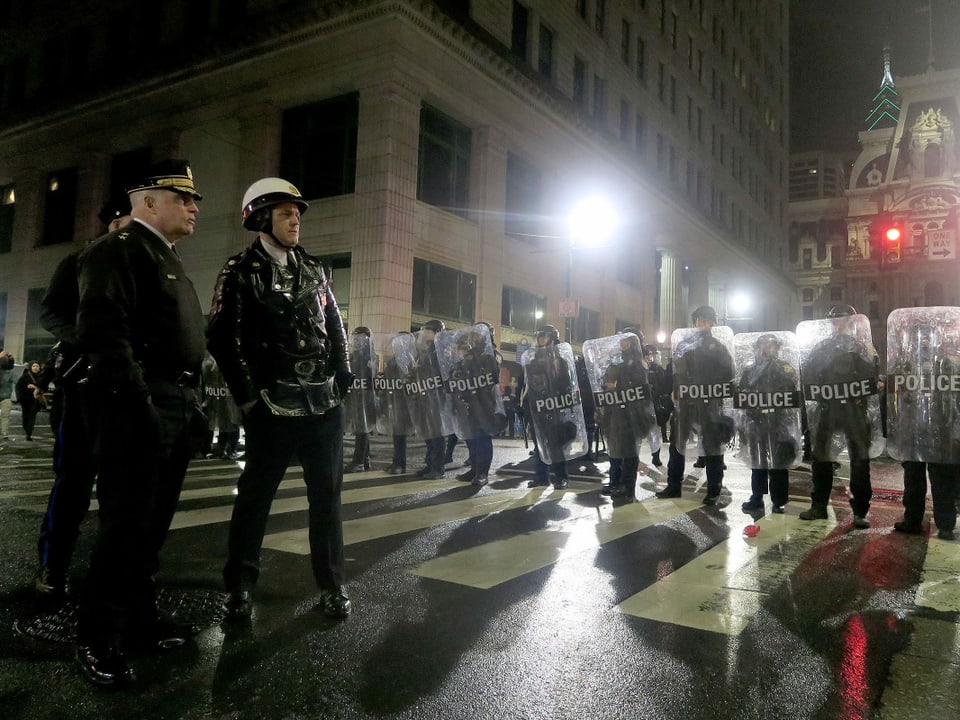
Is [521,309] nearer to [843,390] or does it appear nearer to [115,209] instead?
[843,390]

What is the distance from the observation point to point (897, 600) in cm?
399

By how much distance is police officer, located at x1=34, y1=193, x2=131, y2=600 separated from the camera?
353cm

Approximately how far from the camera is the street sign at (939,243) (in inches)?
2853

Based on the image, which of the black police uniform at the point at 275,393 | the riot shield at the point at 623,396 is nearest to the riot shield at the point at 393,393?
the riot shield at the point at 623,396

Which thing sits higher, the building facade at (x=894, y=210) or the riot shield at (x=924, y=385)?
the building facade at (x=894, y=210)

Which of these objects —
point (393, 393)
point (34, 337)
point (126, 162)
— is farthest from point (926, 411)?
point (34, 337)

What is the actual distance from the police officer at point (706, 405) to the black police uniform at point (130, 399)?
19.2ft

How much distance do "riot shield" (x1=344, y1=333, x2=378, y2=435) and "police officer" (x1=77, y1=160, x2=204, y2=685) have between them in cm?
718

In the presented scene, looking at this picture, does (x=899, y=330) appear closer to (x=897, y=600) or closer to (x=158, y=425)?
(x=897, y=600)

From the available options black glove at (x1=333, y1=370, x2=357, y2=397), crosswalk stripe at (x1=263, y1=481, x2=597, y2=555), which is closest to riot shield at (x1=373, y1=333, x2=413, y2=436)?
crosswalk stripe at (x1=263, y1=481, x2=597, y2=555)

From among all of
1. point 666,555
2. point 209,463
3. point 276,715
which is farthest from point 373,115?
point 276,715

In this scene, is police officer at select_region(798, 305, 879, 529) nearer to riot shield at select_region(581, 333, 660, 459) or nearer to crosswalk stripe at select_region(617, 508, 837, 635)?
crosswalk stripe at select_region(617, 508, 837, 635)

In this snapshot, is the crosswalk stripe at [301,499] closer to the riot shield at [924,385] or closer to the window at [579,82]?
the riot shield at [924,385]

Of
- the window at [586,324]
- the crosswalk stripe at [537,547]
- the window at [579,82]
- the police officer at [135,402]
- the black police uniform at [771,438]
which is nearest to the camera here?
the police officer at [135,402]
